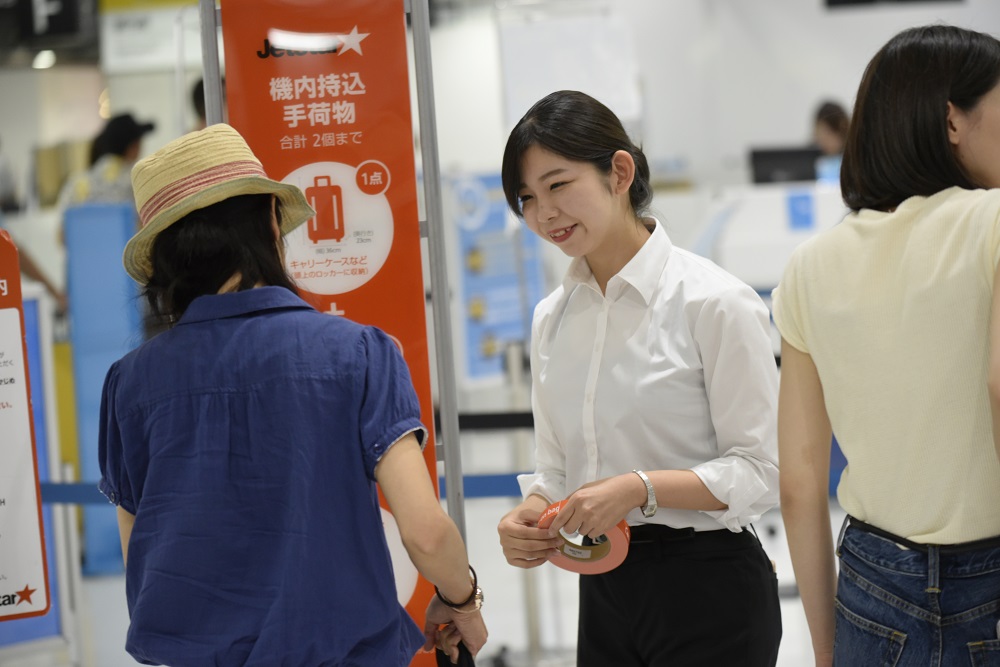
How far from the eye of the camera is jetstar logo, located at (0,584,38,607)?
2547 mm

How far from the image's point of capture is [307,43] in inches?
97.9

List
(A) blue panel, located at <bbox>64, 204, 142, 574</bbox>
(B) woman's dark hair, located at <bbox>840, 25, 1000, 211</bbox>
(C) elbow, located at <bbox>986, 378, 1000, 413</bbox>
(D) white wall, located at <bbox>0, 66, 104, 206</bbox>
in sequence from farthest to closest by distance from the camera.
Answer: (D) white wall, located at <bbox>0, 66, 104, 206</bbox> < (A) blue panel, located at <bbox>64, 204, 142, 574</bbox> < (B) woman's dark hair, located at <bbox>840, 25, 1000, 211</bbox> < (C) elbow, located at <bbox>986, 378, 1000, 413</bbox>

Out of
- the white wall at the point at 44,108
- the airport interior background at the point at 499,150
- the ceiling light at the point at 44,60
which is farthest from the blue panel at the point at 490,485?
the ceiling light at the point at 44,60

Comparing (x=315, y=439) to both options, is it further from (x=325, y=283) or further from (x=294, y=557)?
(x=325, y=283)

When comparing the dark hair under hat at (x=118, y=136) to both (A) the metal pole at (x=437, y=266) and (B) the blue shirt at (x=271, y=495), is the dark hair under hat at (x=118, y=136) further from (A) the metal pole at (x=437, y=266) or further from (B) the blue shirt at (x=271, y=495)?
(B) the blue shirt at (x=271, y=495)

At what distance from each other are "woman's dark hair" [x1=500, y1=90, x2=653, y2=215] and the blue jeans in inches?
33.1

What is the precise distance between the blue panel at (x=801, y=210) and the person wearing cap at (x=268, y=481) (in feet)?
20.6

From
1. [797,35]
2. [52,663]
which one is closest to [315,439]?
[52,663]

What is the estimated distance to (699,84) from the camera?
13.6 metres

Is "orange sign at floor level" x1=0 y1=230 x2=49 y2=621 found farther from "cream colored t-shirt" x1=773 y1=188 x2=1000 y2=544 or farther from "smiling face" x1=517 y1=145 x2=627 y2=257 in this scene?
"cream colored t-shirt" x1=773 y1=188 x2=1000 y2=544

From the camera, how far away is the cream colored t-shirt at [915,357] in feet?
4.80

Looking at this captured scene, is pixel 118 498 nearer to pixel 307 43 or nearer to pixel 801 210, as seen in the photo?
pixel 307 43

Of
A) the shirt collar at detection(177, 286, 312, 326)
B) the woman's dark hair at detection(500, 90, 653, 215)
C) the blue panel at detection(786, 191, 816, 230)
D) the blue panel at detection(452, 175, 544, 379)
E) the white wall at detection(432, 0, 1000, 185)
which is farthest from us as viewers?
the white wall at detection(432, 0, 1000, 185)

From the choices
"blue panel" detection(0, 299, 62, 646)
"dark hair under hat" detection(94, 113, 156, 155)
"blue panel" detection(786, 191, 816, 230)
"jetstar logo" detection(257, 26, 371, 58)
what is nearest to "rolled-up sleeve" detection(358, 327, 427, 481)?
"jetstar logo" detection(257, 26, 371, 58)
